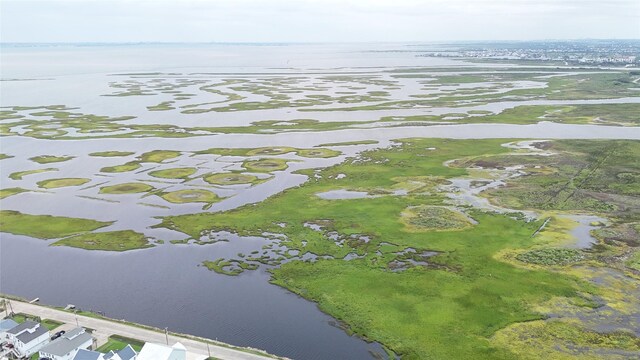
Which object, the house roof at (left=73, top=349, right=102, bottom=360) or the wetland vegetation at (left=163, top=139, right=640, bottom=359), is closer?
the house roof at (left=73, top=349, right=102, bottom=360)

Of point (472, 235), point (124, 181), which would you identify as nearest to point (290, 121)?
point (124, 181)

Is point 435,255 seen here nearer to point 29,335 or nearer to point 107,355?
point 107,355

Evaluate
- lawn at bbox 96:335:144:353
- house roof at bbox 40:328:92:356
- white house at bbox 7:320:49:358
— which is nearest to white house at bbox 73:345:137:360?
lawn at bbox 96:335:144:353

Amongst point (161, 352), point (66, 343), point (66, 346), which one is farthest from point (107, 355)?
point (66, 343)

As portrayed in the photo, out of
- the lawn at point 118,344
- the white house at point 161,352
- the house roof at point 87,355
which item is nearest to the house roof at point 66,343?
the lawn at point 118,344

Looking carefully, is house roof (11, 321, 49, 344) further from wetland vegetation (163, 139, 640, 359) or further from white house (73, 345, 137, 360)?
wetland vegetation (163, 139, 640, 359)

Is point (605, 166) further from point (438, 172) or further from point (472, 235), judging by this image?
point (472, 235)
